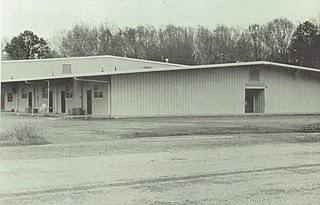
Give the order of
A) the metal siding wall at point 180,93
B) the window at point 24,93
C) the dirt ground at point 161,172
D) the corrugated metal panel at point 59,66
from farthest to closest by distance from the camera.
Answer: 1. the corrugated metal panel at point 59,66
2. the window at point 24,93
3. the metal siding wall at point 180,93
4. the dirt ground at point 161,172

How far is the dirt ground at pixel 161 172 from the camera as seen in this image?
279 inches

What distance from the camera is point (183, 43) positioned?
76.2 metres

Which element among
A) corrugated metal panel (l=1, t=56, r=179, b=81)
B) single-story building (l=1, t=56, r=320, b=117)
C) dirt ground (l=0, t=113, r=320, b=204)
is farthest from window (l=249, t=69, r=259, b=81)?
dirt ground (l=0, t=113, r=320, b=204)

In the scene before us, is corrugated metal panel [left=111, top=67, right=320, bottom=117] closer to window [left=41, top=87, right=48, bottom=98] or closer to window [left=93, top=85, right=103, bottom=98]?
window [left=93, top=85, right=103, bottom=98]

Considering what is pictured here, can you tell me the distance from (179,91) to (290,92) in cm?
977

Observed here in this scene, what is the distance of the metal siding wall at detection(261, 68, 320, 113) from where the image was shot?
3847 cm

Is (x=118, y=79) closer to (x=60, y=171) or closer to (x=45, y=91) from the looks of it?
(x=45, y=91)

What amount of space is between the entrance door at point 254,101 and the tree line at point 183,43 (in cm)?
3168

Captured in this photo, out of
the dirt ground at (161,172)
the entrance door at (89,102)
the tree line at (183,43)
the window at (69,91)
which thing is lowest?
the dirt ground at (161,172)

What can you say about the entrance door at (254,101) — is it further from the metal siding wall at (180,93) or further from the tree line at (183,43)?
the tree line at (183,43)

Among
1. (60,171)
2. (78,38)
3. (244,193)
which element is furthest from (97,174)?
(78,38)

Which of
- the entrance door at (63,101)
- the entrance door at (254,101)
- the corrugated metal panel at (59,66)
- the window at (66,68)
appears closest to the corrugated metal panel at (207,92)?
the entrance door at (254,101)

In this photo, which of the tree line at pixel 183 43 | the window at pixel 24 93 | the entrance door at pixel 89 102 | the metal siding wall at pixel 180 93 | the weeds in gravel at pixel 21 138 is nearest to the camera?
the weeds in gravel at pixel 21 138

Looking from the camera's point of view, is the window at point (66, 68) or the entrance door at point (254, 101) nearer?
the entrance door at point (254, 101)
